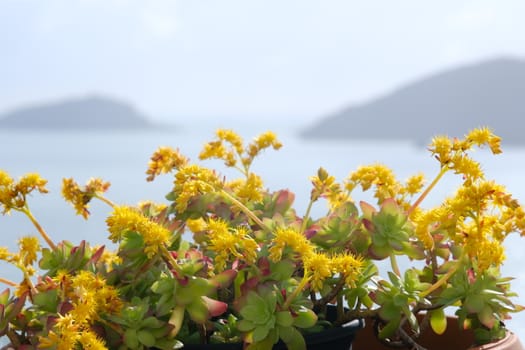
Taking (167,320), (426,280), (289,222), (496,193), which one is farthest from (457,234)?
(167,320)

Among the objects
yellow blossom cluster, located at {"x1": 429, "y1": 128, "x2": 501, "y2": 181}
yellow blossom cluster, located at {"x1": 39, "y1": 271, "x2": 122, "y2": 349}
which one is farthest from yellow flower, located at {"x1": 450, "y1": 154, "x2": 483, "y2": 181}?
yellow blossom cluster, located at {"x1": 39, "y1": 271, "x2": 122, "y2": 349}

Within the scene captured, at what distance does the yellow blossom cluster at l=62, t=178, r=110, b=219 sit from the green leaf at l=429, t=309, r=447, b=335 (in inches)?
22.8

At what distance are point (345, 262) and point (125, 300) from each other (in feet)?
1.11

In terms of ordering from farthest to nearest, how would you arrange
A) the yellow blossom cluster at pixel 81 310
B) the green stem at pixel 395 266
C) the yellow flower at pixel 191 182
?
the green stem at pixel 395 266, the yellow flower at pixel 191 182, the yellow blossom cluster at pixel 81 310

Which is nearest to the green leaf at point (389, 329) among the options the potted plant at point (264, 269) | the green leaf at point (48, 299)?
the potted plant at point (264, 269)

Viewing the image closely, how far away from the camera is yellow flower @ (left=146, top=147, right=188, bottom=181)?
1.26 meters

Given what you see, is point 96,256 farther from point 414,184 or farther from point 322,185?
point 414,184

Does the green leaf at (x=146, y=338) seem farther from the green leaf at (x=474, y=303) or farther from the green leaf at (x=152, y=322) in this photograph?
the green leaf at (x=474, y=303)

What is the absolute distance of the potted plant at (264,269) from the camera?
1048mm

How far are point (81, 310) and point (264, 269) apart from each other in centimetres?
25

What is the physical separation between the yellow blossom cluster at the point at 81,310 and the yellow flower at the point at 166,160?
0.21 meters

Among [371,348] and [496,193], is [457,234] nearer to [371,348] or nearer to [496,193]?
[496,193]

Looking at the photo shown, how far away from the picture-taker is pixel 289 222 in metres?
1.29

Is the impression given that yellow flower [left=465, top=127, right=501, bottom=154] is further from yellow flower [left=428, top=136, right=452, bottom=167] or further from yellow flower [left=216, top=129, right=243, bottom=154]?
yellow flower [left=216, top=129, right=243, bottom=154]
